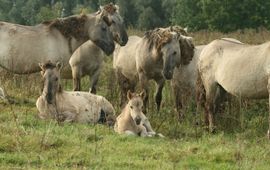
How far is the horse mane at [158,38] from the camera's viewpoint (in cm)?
1131

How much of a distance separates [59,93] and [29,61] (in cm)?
152

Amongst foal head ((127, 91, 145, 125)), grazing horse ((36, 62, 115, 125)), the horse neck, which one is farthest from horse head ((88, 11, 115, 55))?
foal head ((127, 91, 145, 125))

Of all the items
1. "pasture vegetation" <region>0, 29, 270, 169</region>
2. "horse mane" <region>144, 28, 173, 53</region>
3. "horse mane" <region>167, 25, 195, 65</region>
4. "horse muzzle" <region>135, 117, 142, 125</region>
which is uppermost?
"horse mane" <region>144, 28, 173, 53</region>

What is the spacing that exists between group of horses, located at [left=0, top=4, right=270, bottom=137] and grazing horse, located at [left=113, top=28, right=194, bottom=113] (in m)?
0.02

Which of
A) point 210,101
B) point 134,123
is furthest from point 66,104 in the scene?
point 210,101

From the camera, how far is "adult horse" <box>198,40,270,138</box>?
973 cm

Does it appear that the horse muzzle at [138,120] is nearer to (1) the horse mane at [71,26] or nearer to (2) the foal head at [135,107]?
(2) the foal head at [135,107]

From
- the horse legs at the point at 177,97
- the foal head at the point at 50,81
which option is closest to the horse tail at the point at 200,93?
the horse legs at the point at 177,97

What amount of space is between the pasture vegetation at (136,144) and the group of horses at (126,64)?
0.46 meters

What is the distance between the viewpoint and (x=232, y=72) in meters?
10.2

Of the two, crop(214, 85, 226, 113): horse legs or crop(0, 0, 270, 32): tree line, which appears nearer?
crop(214, 85, 226, 113): horse legs

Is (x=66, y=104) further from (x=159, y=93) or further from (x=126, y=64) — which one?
(x=126, y=64)

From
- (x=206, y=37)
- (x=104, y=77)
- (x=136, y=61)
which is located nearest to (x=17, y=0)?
(x=206, y=37)

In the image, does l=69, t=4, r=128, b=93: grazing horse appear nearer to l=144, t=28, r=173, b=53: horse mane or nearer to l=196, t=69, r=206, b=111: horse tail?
l=144, t=28, r=173, b=53: horse mane
